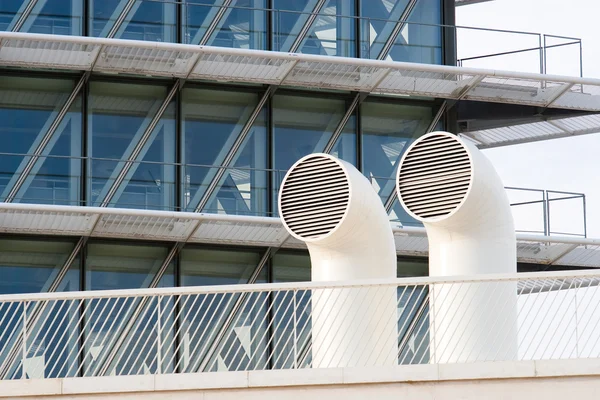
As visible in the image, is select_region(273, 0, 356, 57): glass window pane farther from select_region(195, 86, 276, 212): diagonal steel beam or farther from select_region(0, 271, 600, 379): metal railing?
select_region(0, 271, 600, 379): metal railing

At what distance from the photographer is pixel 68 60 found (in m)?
24.8

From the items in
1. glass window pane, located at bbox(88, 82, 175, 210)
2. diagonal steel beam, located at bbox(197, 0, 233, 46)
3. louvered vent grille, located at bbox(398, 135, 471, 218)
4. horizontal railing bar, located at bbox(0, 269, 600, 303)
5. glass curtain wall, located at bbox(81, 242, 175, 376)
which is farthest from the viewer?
diagonal steel beam, located at bbox(197, 0, 233, 46)

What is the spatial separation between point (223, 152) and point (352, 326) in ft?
22.0

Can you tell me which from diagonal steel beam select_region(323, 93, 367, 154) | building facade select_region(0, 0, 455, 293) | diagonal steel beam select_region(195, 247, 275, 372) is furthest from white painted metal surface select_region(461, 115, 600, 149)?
diagonal steel beam select_region(195, 247, 275, 372)

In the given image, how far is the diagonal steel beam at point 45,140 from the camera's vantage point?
80.4ft

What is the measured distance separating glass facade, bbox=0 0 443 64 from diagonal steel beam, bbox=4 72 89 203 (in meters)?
0.90

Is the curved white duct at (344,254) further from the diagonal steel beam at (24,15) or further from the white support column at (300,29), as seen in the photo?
the diagonal steel beam at (24,15)

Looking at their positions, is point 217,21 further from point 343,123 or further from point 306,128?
point 343,123

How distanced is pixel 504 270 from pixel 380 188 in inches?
253

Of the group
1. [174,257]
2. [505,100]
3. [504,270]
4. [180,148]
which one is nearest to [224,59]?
[180,148]

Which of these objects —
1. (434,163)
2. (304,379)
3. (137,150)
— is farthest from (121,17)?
(304,379)

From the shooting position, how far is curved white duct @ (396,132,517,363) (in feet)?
63.2

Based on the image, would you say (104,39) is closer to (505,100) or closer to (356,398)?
(505,100)

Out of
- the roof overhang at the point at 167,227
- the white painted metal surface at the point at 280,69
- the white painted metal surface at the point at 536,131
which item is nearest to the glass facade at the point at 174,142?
the roof overhang at the point at 167,227
